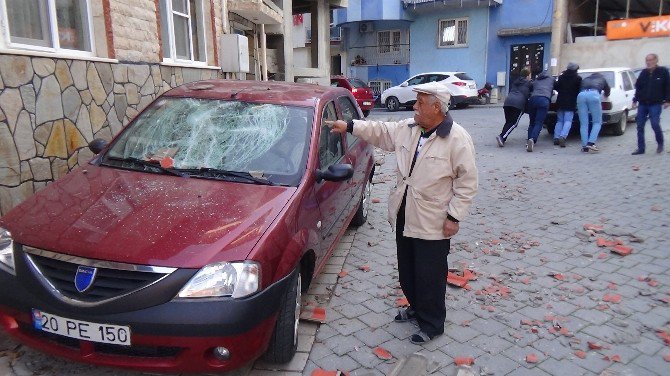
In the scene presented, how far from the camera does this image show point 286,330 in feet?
9.80

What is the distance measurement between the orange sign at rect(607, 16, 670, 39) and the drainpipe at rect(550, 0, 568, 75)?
191cm

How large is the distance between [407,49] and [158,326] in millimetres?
27215

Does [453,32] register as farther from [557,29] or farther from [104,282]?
[104,282]

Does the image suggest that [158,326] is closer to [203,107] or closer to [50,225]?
[50,225]

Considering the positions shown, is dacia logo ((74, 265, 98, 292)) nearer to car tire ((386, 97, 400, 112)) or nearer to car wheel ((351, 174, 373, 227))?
car wheel ((351, 174, 373, 227))

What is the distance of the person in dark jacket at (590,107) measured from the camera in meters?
10.1

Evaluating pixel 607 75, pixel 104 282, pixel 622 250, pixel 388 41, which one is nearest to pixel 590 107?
pixel 607 75

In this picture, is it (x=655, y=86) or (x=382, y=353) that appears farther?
(x=655, y=86)

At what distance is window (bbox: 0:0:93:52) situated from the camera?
5.02m

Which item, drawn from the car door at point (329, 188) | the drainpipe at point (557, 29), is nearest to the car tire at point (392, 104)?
the drainpipe at point (557, 29)

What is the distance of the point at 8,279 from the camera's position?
8.89ft

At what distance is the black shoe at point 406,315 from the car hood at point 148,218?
133 cm

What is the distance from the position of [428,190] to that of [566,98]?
8.69 meters

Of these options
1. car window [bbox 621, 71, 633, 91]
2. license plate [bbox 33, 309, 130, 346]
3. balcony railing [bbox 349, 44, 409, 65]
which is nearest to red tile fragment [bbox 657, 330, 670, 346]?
license plate [bbox 33, 309, 130, 346]
